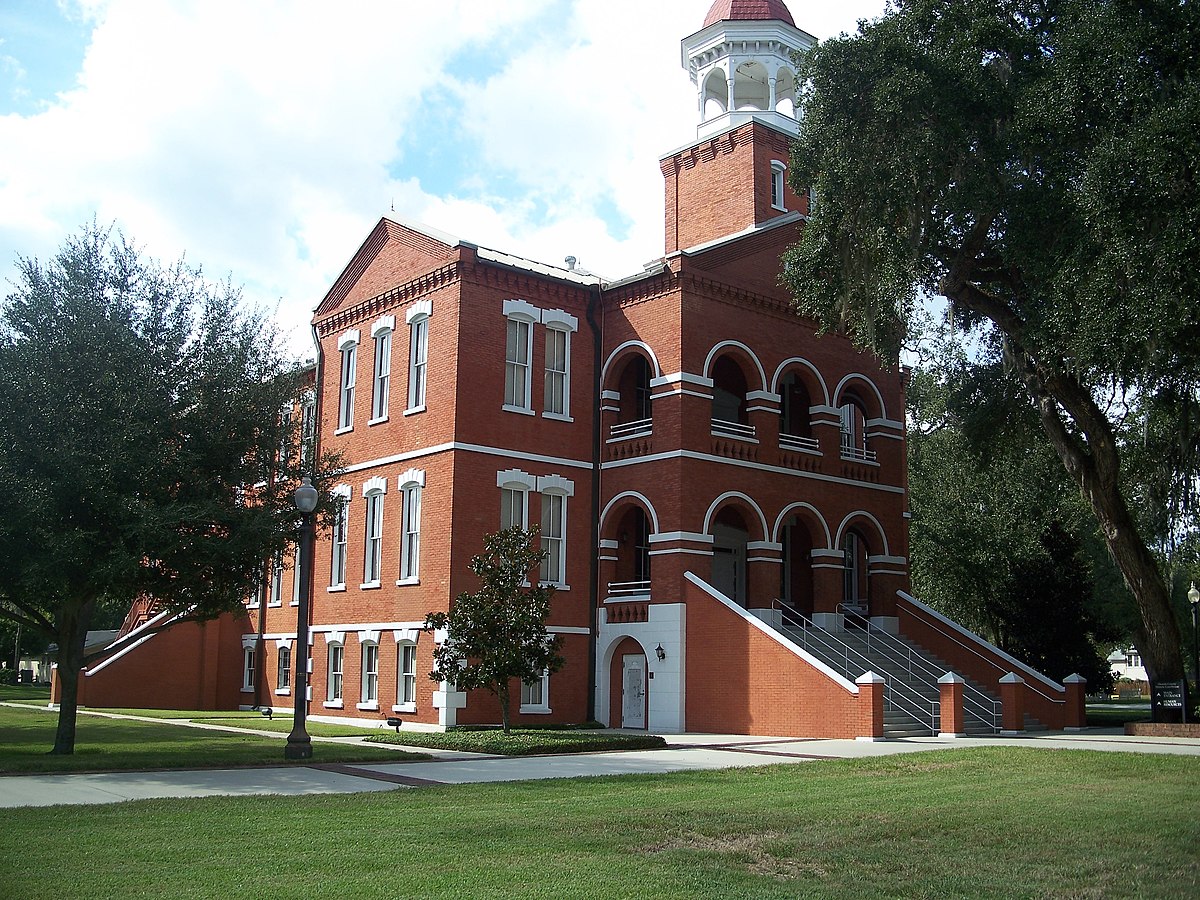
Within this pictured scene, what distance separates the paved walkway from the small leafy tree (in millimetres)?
2304

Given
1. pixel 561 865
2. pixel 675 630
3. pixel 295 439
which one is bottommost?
pixel 561 865


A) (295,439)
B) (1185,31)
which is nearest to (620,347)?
(295,439)

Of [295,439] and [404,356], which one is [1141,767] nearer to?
[295,439]

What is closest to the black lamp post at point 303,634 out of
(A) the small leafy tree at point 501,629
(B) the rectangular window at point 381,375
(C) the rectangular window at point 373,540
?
(A) the small leafy tree at point 501,629

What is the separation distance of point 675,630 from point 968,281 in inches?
403

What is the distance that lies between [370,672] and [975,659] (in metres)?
15.4

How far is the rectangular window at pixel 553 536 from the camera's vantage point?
28453 millimetres

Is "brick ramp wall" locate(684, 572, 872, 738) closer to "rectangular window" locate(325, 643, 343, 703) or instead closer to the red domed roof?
"rectangular window" locate(325, 643, 343, 703)

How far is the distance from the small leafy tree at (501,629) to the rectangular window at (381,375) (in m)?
8.36

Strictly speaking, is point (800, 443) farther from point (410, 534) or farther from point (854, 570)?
point (410, 534)

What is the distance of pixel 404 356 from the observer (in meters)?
29.8

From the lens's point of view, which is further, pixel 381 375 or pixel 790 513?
pixel 381 375

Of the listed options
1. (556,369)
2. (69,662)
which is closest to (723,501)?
(556,369)

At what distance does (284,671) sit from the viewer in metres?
34.2
